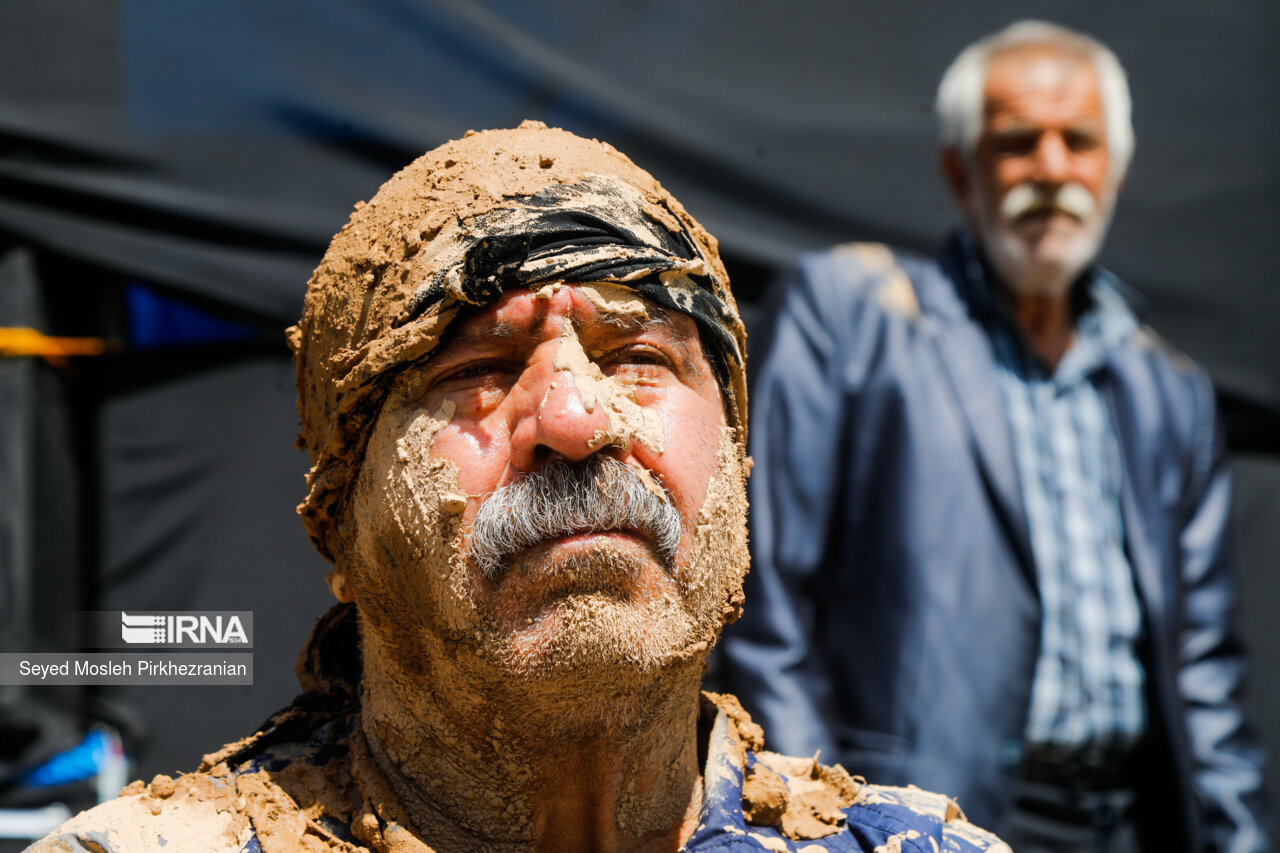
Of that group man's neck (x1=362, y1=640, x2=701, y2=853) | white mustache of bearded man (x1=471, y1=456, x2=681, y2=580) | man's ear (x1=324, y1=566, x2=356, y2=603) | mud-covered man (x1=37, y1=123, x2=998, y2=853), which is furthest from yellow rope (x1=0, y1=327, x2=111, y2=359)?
white mustache of bearded man (x1=471, y1=456, x2=681, y2=580)

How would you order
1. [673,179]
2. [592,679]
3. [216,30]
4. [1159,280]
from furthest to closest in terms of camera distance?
[1159,280] → [673,179] → [216,30] → [592,679]

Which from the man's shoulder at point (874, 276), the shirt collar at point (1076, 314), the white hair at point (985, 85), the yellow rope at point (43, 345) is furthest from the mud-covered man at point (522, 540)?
the white hair at point (985, 85)

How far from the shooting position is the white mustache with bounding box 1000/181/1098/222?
3.83m

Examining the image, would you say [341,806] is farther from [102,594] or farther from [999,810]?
[102,594]

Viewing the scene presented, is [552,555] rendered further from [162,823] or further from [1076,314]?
[1076,314]

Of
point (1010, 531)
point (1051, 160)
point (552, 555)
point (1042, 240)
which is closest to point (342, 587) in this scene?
point (552, 555)

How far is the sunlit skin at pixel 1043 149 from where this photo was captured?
12.6 feet

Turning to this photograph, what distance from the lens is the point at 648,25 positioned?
4043 millimetres

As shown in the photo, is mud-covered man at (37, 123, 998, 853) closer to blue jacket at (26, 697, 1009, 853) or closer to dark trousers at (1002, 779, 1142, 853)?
blue jacket at (26, 697, 1009, 853)

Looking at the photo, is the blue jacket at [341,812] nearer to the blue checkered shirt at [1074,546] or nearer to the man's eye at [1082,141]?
the blue checkered shirt at [1074,546]

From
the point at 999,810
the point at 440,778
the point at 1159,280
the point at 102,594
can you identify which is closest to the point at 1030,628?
the point at 999,810

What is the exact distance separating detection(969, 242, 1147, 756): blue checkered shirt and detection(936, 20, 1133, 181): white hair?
0.53 metres

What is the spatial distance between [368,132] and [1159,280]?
2778mm

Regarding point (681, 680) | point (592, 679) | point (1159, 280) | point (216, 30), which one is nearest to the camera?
point (592, 679)
